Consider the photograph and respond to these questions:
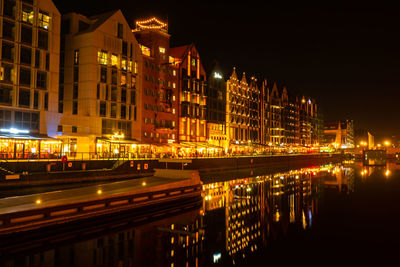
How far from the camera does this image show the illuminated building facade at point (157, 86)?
274 feet

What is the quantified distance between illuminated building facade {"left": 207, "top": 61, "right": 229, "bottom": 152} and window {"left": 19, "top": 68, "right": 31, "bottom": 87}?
56682 mm

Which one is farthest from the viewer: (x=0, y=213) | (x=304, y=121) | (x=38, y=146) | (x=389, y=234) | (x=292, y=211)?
(x=304, y=121)

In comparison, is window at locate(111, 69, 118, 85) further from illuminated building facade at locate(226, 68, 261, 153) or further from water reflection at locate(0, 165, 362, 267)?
illuminated building facade at locate(226, 68, 261, 153)

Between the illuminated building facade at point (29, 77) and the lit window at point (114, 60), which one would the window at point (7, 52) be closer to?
the illuminated building facade at point (29, 77)

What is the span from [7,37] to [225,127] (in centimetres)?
7186

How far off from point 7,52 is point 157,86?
120ft

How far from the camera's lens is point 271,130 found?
148750 mm

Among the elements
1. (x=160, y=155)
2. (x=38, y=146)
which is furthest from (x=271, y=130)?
(x=38, y=146)

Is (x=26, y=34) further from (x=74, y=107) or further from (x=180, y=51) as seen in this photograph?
(x=180, y=51)

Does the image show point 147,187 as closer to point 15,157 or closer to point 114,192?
point 114,192

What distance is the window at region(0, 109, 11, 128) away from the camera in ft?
181

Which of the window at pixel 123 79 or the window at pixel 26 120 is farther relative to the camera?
the window at pixel 123 79

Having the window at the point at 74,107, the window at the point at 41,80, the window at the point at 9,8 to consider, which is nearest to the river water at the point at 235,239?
the window at the point at 41,80

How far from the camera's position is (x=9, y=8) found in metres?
57.2
